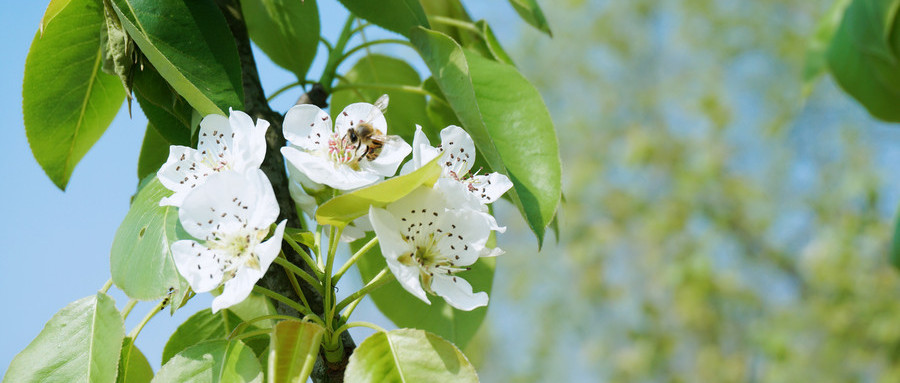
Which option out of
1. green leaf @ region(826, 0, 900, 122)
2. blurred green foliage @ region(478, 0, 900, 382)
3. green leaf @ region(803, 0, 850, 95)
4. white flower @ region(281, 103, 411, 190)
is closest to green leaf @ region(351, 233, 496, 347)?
white flower @ region(281, 103, 411, 190)

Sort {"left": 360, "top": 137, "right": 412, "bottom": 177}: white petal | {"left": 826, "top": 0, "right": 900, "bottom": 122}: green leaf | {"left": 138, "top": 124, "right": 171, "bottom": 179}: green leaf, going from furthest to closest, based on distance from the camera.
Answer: {"left": 826, "top": 0, "right": 900, "bottom": 122}: green leaf → {"left": 138, "top": 124, "right": 171, "bottom": 179}: green leaf → {"left": 360, "top": 137, "right": 412, "bottom": 177}: white petal

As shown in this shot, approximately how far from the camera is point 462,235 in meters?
0.54

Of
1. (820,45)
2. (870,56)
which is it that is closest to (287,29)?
(870,56)

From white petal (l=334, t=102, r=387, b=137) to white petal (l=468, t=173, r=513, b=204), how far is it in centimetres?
9

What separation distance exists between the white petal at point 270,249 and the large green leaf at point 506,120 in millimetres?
197

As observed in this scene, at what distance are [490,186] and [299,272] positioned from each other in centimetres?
17

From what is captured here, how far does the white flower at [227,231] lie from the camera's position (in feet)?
1.63

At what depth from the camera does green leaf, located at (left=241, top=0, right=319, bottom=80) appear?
2.87 ft

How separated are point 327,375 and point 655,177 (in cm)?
603

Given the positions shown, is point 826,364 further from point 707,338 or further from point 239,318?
point 239,318

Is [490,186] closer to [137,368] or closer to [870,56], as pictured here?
[137,368]

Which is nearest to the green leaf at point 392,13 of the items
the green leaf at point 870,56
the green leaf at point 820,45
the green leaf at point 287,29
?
the green leaf at point 287,29

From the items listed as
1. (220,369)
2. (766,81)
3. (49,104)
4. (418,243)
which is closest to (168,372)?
(220,369)

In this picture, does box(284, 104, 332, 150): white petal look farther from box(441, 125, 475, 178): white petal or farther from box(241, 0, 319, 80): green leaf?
box(241, 0, 319, 80): green leaf
